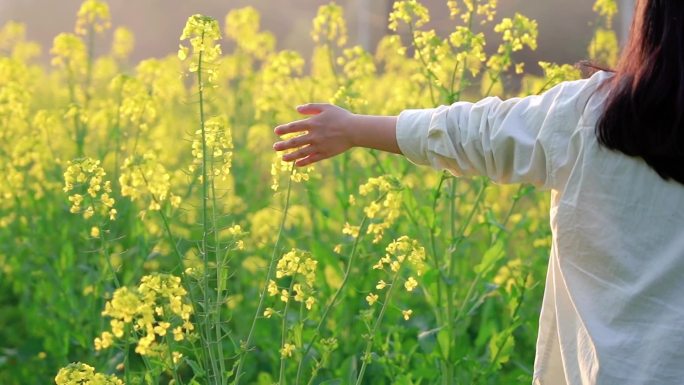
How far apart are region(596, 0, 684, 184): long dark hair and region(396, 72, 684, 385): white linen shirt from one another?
1.1 inches

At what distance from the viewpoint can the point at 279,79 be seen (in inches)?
159

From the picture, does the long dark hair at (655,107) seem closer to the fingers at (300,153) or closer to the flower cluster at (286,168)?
the fingers at (300,153)

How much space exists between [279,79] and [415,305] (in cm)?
94

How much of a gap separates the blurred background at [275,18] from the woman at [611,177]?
4.75m

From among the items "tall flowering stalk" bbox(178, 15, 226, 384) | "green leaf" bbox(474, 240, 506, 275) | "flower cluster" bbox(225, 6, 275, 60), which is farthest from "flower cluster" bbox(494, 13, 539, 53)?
"flower cluster" bbox(225, 6, 275, 60)

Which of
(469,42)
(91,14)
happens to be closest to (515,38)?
(469,42)

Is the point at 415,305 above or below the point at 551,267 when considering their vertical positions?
below

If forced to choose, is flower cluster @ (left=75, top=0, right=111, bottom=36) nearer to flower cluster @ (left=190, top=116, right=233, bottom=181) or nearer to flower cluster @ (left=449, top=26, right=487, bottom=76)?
flower cluster @ (left=449, top=26, right=487, bottom=76)

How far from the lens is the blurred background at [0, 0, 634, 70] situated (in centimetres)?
670

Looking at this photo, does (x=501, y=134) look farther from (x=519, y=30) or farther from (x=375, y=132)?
(x=519, y=30)

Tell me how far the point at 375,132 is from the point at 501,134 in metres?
0.22

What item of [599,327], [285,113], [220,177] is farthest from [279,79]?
[599,327]

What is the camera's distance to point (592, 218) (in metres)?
1.72

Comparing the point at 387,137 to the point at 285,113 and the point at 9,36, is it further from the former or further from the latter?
the point at 9,36
